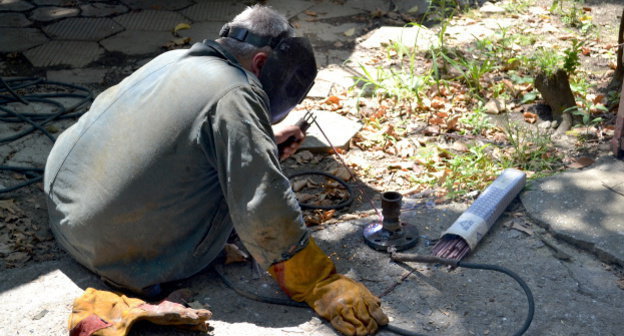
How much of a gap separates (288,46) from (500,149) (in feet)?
6.58

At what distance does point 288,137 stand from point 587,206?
1.62 meters

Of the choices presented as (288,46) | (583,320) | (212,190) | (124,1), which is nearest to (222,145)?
(212,190)

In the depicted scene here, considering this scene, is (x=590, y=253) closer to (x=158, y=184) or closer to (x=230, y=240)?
(x=230, y=240)

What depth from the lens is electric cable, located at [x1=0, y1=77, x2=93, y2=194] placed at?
5062mm

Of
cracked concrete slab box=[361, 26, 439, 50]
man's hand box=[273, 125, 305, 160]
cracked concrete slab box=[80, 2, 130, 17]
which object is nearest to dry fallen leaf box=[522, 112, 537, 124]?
cracked concrete slab box=[361, 26, 439, 50]

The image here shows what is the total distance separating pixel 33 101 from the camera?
568 cm

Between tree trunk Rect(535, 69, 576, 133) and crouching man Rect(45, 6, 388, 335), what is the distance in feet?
7.18

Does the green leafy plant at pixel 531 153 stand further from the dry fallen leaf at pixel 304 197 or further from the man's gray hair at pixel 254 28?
the man's gray hair at pixel 254 28

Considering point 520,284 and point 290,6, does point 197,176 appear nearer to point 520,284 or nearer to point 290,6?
point 520,284

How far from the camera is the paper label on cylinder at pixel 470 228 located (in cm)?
374

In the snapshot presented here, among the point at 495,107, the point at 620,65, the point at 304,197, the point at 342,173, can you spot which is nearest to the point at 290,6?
the point at 495,107

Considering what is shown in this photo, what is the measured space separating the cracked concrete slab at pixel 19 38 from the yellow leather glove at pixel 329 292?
428 cm

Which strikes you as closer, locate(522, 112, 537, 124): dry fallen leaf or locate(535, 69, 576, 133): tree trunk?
locate(535, 69, 576, 133): tree trunk

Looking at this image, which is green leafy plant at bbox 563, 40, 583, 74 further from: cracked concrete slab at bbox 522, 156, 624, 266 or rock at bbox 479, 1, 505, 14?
rock at bbox 479, 1, 505, 14
